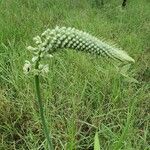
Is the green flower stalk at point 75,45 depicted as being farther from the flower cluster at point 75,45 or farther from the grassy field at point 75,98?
the grassy field at point 75,98

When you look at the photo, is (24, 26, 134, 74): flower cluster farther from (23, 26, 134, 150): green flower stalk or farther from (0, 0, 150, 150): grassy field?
(0, 0, 150, 150): grassy field

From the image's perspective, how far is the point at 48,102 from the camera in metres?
2.71

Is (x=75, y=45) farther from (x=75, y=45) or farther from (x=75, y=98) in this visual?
(x=75, y=98)

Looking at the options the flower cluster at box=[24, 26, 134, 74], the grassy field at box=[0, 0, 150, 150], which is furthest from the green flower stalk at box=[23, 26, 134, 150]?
the grassy field at box=[0, 0, 150, 150]

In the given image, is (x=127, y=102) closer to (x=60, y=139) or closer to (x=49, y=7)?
(x=60, y=139)

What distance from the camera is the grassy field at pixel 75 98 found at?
2396 millimetres

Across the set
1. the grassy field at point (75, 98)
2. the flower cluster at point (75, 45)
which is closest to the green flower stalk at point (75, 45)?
the flower cluster at point (75, 45)

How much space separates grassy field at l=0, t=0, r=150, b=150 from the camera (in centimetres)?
240

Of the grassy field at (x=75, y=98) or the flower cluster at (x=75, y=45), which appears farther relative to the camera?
the grassy field at (x=75, y=98)

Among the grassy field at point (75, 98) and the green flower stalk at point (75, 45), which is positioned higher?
the green flower stalk at point (75, 45)

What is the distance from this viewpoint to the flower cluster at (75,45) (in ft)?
3.62

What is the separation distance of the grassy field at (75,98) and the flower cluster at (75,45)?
82 cm

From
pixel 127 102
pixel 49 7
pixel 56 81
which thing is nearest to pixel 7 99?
pixel 56 81

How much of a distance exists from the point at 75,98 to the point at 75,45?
164 centimetres
